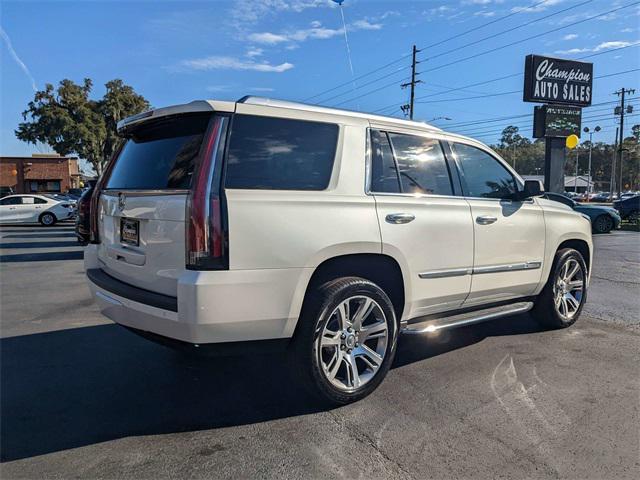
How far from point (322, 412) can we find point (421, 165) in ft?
7.06

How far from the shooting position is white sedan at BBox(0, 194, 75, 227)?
22453 millimetres

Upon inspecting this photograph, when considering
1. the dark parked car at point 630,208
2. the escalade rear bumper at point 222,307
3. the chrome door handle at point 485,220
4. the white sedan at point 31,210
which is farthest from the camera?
the dark parked car at point 630,208

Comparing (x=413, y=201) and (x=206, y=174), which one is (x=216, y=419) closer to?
(x=206, y=174)

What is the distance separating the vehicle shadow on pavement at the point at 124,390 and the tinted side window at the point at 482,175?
152 cm

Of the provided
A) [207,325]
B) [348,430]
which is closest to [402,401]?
[348,430]

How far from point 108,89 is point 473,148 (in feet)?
151

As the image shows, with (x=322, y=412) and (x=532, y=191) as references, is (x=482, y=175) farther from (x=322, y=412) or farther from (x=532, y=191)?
(x=322, y=412)

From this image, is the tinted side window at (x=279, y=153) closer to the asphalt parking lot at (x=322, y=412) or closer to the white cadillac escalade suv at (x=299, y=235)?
the white cadillac escalade suv at (x=299, y=235)

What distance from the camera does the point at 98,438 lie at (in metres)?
3.02

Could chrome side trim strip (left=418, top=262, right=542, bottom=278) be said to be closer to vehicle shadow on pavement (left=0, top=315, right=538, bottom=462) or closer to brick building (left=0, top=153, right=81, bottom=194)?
vehicle shadow on pavement (left=0, top=315, right=538, bottom=462)

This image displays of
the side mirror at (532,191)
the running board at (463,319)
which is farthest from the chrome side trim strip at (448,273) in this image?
the side mirror at (532,191)

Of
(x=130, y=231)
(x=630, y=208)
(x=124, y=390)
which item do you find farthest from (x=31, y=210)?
(x=630, y=208)

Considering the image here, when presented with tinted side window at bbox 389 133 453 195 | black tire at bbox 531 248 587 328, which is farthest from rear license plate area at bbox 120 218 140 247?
black tire at bbox 531 248 587 328

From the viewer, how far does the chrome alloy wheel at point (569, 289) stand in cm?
534
